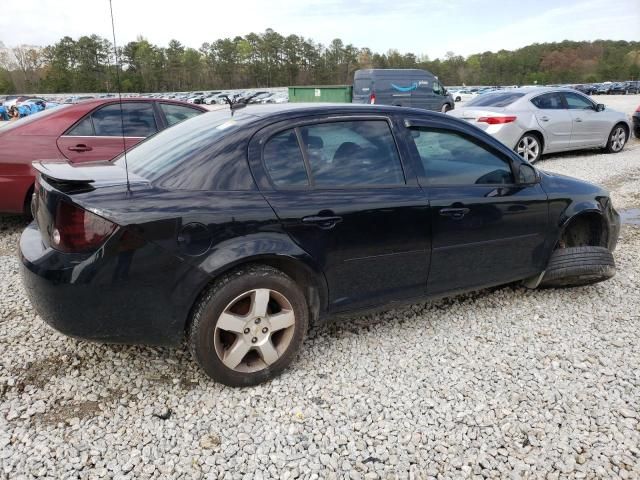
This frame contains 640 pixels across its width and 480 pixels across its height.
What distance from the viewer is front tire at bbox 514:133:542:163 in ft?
30.3

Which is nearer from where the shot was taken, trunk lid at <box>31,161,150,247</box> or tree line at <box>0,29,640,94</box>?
trunk lid at <box>31,161,150,247</box>

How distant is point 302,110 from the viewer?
2.83 m

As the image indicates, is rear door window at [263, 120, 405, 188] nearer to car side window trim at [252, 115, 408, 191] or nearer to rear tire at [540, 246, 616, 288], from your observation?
car side window trim at [252, 115, 408, 191]

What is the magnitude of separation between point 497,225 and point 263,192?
1674 millimetres

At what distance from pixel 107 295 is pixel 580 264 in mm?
3273

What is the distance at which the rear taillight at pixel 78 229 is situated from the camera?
220 cm

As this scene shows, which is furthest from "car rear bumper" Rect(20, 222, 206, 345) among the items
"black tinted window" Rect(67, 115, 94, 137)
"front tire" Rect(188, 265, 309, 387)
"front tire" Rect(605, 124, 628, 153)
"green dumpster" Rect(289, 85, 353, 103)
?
"green dumpster" Rect(289, 85, 353, 103)

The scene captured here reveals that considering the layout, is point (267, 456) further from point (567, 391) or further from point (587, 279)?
point (587, 279)

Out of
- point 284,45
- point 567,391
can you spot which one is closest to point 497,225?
point 567,391

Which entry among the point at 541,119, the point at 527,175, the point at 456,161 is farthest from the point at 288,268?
the point at 541,119

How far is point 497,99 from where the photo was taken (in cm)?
963

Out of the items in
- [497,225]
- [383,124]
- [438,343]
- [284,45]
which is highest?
[284,45]

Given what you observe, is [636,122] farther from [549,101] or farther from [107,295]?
[107,295]

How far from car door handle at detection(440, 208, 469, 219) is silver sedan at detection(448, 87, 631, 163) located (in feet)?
20.6
